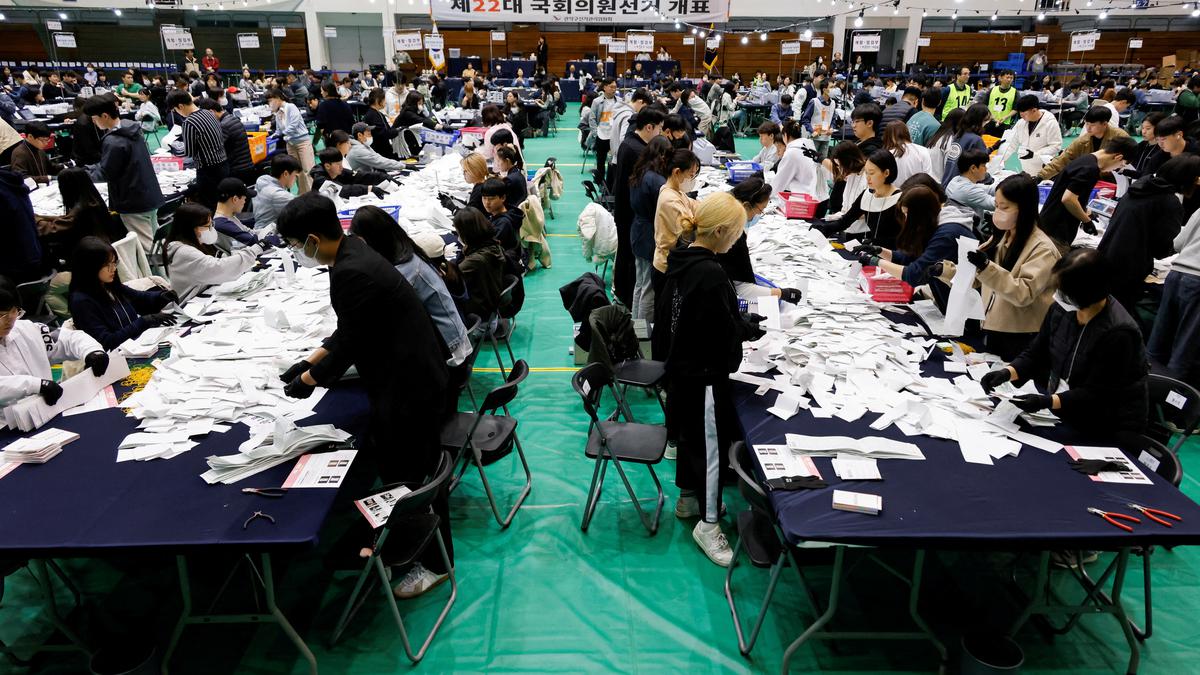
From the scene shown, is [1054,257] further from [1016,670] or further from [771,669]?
[771,669]

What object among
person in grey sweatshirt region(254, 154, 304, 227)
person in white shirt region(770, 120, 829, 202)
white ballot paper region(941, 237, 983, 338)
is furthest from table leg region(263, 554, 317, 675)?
person in white shirt region(770, 120, 829, 202)

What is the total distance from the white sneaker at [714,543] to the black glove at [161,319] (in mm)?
2926

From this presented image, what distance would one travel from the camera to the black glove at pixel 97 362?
3.14 m

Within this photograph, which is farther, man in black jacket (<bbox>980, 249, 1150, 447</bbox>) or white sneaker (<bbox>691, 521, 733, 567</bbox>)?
white sneaker (<bbox>691, 521, 733, 567</bbox>)

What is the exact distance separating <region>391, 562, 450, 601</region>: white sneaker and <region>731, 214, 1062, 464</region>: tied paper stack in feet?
5.28

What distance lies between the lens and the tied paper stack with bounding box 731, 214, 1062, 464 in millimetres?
2846

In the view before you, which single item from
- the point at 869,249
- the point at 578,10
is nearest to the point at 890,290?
the point at 869,249

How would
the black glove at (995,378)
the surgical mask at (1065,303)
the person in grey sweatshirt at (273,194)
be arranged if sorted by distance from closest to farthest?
the surgical mask at (1065,303) → the black glove at (995,378) → the person in grey sweatshirt at (273,194)

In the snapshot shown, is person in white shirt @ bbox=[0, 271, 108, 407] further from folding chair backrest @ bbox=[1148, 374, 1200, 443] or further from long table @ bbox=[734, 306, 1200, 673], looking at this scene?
folding chair backrest @ bbox=[1148, 374, 1200, 443]

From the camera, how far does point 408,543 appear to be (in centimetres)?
297

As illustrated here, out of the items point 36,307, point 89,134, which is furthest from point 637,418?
point 89,134

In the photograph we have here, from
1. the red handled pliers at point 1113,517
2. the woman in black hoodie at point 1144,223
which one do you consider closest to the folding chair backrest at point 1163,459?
the red handled pliers at point 1113,517

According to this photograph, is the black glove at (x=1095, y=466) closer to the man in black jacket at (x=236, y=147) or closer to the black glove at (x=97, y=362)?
the black glove at (x=97, y=362)

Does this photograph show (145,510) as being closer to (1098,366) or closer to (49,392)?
(49,392)
